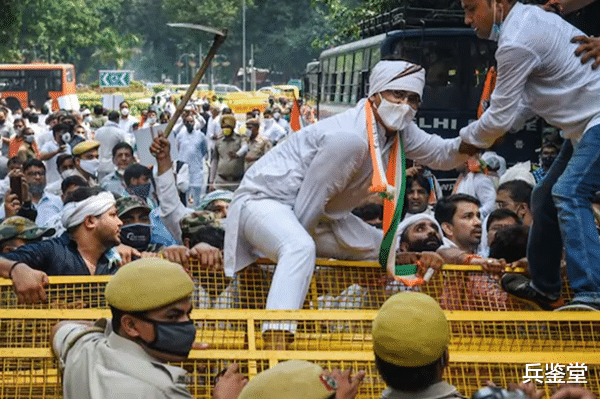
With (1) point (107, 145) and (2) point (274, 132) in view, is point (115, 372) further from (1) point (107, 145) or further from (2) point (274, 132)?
(2) point (274, 132)

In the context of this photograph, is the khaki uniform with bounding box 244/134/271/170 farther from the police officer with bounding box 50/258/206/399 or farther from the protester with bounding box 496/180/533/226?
the police officer with bounding box 50/258/206/399

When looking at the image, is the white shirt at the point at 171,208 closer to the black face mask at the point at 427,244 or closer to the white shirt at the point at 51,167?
the black face mask at the point at 427,244

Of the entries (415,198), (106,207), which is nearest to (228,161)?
(415,198)

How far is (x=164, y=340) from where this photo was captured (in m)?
4.18

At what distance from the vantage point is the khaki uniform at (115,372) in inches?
156

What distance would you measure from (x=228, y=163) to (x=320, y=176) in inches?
529

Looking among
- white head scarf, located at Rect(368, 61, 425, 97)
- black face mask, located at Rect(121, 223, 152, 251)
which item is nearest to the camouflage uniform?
black face mask, located at Rect(121, 223, 152, 251)

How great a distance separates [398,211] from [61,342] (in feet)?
7.89

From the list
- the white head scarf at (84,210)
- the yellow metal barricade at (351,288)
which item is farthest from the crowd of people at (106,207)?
the yellow metal barricade at (351,288)

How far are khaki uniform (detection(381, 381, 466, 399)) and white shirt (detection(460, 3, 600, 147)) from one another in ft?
8.36

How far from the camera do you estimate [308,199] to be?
21.3 ft

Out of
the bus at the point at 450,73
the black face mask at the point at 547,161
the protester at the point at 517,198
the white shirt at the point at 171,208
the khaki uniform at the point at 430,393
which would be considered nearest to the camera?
the khaki uniform at the point at 430,393

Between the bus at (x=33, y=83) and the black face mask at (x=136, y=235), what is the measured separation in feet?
148

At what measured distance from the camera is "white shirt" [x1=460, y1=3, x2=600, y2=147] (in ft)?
19.7
